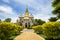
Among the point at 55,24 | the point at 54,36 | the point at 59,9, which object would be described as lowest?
the point at 54,36

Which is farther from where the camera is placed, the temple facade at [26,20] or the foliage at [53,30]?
the temple facade at [26,20]

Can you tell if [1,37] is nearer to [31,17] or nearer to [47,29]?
[47,29]

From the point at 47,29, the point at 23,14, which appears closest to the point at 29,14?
the point at 23,14

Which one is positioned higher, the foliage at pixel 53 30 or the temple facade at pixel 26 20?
the temple facade at pixel 26 20

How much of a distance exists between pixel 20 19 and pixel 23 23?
395 centimetres

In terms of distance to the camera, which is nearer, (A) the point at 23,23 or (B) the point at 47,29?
(B) the point at 47,29

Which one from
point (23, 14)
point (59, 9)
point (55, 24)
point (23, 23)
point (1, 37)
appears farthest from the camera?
point (23, 14)

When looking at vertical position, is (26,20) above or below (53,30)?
above

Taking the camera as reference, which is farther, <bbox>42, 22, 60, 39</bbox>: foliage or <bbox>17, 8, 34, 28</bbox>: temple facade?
<bbox>17, 8, 34, 28</bbox>: temple facade

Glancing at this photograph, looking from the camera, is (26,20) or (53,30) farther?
(26,20)

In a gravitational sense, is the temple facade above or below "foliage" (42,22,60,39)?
above

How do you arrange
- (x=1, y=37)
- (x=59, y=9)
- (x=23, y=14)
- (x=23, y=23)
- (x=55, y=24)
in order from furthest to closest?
(x=23, y=14) < (x=23, y=23) < (x=55, y=24) < (x=1, y=37) < (x=59, y=9)

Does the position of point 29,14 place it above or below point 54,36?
above

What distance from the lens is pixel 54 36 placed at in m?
14.7
